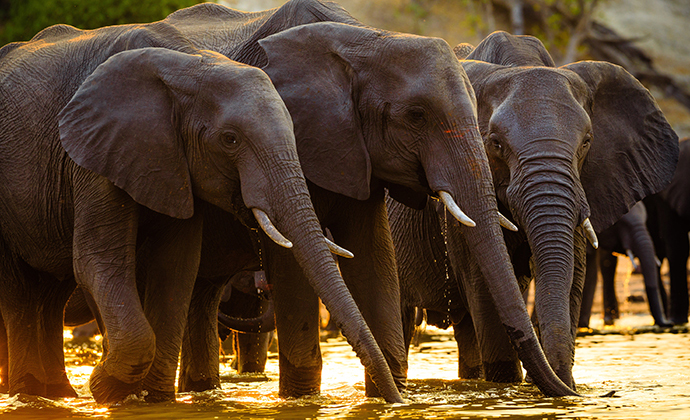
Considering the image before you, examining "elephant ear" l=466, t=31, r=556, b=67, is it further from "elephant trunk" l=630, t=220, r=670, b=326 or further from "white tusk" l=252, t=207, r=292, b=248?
"elephant trunk" l=630, t=220, r=670, b=326

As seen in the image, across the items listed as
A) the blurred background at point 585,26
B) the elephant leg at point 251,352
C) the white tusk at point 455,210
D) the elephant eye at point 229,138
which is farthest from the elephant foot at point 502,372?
the blurred background at point 585,26

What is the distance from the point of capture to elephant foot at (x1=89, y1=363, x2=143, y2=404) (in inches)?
229

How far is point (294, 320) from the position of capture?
6.22m

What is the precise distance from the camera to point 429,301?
27.0ft

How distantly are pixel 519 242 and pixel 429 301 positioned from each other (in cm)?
143

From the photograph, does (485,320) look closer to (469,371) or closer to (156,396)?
(469,371)

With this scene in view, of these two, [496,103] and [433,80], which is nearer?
[433,80]

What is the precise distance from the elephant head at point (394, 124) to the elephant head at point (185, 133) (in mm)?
570

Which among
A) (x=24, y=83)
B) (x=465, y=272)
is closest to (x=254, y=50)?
Result: (x=24, y=83)

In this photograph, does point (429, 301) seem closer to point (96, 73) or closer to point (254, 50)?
point (254, 50)

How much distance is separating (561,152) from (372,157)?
1.10 metres

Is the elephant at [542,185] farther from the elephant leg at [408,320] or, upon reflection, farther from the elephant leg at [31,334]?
the elephant leg at [31,334]

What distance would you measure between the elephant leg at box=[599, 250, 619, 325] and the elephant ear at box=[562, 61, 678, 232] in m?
6.42

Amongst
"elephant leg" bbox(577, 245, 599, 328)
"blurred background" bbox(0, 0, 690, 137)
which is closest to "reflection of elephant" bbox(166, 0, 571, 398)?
"elephant leg" bbox(577, 245, 599, 328)
